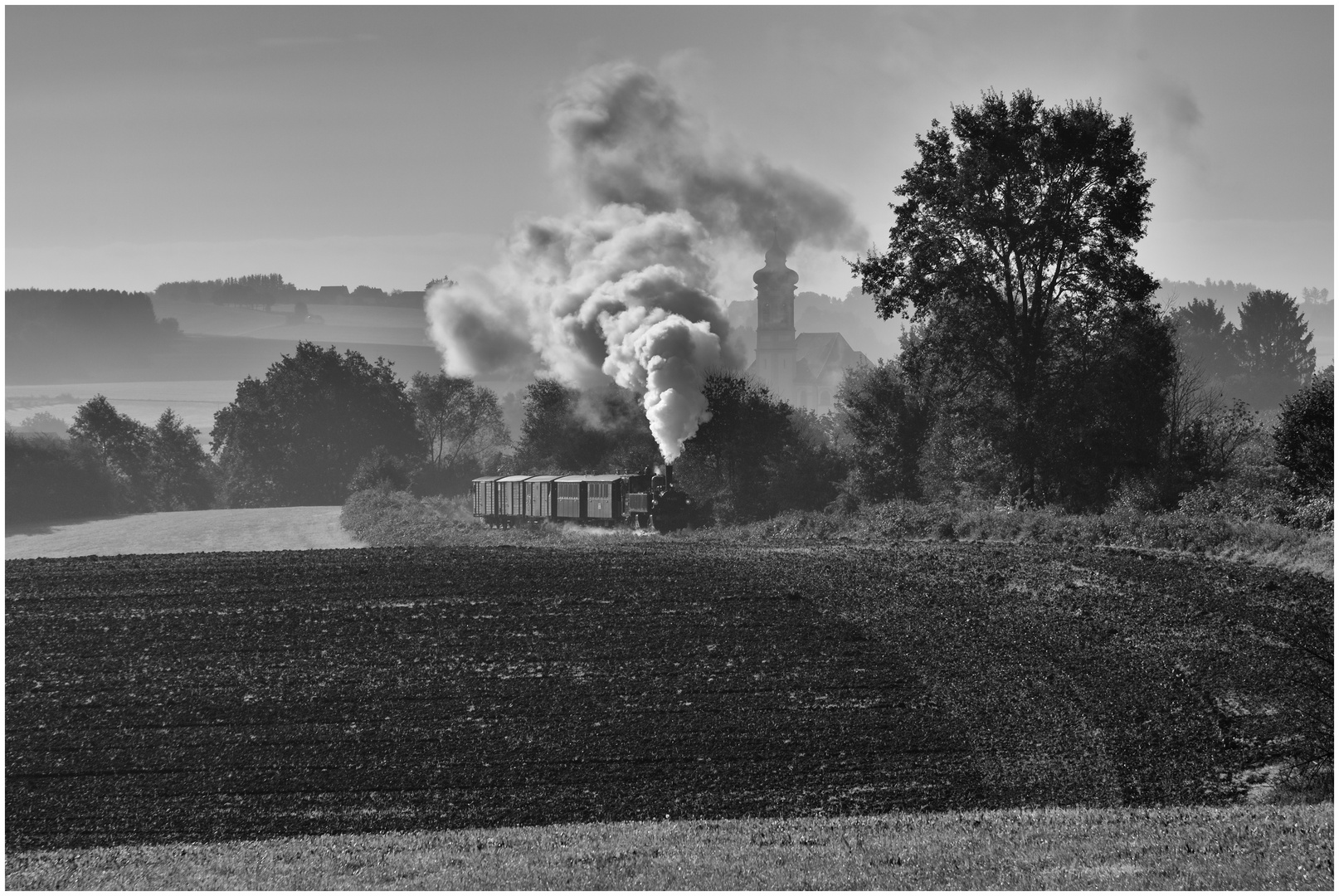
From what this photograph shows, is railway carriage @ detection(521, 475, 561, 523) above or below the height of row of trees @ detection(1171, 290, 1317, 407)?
below

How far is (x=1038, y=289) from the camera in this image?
34.8m

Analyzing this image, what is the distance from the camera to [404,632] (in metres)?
19.4

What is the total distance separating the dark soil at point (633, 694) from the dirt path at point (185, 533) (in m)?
20.2

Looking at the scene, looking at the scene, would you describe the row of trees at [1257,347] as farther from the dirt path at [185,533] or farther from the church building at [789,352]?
the dirt path at [185,533]

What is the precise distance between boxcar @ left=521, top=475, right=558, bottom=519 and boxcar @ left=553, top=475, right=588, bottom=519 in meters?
0.33

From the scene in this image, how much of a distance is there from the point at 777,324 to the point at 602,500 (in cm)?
4557

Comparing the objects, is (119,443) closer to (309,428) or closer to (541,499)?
(309,428)

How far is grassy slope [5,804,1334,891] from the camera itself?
9.53m

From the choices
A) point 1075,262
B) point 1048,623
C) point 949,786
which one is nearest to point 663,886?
point 949,786

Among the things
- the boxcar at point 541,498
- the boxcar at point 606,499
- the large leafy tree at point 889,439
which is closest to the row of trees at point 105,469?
the boxcar at point 541,498

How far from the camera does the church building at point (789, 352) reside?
187 ft

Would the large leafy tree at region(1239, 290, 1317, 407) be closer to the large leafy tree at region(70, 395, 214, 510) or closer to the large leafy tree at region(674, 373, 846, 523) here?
the large leafy tree at region(674, 373, 846, 523)

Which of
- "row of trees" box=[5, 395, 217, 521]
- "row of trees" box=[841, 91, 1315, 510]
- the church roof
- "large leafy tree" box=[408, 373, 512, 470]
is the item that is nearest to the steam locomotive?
"row of trees" box=[841, 91, 1315, 510]

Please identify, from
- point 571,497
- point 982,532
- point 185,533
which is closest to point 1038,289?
point 982,532
